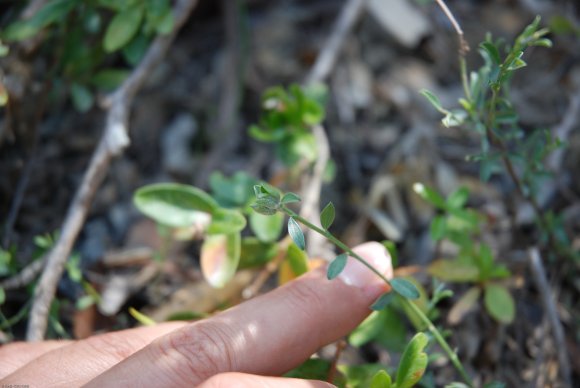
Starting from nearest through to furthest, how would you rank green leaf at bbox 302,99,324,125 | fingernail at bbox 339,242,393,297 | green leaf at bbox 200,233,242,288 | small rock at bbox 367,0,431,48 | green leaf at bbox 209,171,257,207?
fingernail at bbox 339,242,393,297
green leaf at bbox 200,233,242,288
green leaf at bbox 209,171,257,207
green leaf at bbox 302,99,324,125
small rock at bbox 367,0,431,48

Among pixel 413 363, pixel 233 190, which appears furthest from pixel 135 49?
pixel 413 363

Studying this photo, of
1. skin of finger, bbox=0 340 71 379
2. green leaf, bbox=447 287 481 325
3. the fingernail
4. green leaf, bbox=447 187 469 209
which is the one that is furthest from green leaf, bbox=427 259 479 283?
skin of finger, bbox=0 340 71 379

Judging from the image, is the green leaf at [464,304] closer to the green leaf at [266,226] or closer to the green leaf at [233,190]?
the green leaf at [266,226]

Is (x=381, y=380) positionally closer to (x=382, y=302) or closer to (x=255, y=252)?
(x=382, y=302)

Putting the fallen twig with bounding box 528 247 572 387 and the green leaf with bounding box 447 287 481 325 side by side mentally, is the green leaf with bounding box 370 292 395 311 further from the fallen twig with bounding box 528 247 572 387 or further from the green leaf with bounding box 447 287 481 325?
the fallen twig with bounding box 528 247 572 387

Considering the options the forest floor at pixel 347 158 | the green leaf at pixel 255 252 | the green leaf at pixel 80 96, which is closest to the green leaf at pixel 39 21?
the green leaf at pixel 80 96

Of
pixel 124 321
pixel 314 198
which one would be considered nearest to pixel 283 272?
pixel 314 198
